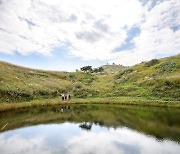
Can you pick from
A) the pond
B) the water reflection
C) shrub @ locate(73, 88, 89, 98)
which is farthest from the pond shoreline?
the water reflection

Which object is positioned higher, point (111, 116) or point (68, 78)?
point (68, 78)

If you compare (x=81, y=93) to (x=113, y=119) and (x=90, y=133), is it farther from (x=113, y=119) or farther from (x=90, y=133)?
(x=90, y=133)

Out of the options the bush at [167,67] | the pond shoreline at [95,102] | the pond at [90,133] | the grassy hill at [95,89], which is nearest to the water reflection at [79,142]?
the pond at [90,133]

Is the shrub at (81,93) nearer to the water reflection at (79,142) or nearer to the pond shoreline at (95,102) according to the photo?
the pond shoreline at (95,102)

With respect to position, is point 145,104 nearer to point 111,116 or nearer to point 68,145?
point 111,116

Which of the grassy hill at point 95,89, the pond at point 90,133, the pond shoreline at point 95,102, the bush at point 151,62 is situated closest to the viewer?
the pond at point 90,133

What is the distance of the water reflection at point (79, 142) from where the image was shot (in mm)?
25578

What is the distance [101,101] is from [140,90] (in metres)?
18.2

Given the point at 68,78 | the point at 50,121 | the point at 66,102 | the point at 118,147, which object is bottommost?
→ the point at 118,147

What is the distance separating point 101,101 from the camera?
67.1 metres

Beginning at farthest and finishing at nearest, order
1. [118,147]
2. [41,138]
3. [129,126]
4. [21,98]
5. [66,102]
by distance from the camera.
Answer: [66,102] → [21,98] → [129,126] → [41,138] → [118,147]

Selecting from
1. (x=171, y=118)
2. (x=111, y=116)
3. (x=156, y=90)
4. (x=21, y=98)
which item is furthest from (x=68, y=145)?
(x=156, y=90)

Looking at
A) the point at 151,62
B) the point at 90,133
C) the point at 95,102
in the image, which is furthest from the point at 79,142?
the point at 151,62

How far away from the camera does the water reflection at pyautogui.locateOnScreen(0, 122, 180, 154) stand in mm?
25578
